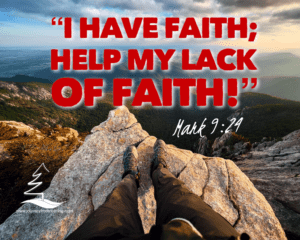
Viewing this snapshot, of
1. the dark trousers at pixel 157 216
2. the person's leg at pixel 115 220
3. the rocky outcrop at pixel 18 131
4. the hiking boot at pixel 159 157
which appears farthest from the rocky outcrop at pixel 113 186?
the rocky outcrop at pixel 18 131

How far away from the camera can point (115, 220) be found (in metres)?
2.94

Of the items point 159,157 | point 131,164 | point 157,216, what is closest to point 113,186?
point 131,164

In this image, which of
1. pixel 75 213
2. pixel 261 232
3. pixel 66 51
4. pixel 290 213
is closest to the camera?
pixel 261 232

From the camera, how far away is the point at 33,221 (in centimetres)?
536

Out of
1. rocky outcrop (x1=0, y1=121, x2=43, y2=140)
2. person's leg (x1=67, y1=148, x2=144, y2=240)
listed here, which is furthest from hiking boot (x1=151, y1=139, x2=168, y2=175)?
rocky outcrop (x1=0, y1=121, x2=43, y2=140)

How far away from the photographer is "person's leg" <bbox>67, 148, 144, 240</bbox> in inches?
100

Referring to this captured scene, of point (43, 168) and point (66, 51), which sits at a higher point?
point (66, 51)

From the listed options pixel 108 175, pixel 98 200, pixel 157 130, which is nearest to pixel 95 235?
pixel 98 200

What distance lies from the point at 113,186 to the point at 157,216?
2853 mm

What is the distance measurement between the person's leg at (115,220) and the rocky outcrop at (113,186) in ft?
4.66

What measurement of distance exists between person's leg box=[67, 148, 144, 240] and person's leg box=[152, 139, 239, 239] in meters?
0.64

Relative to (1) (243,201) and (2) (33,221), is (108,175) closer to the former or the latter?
(2) (33,221)

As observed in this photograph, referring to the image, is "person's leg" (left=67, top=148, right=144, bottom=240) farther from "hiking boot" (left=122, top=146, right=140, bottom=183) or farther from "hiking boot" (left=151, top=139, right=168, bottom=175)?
"hiking boot" (left=151, top=139, right=168, bottom=175)

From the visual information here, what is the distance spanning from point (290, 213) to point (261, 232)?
2908 millimetres
